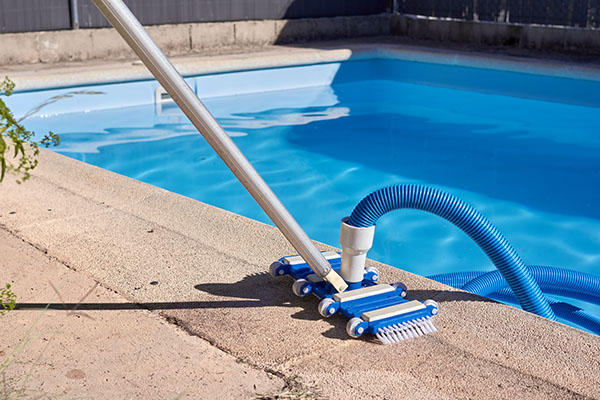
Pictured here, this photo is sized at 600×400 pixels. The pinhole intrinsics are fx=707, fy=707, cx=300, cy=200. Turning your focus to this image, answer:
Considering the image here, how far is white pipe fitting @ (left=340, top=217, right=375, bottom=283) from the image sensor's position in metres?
2.34

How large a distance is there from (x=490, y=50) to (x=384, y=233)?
708cm

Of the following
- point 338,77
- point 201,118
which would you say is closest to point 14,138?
point 201,118

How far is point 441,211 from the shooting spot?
→ 2.38 meters

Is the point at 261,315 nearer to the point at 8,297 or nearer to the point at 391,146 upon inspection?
the point at 8,297

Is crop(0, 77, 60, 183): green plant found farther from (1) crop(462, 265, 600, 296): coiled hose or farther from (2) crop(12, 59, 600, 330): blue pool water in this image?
(2) crop(12, 59, 600, 330): blue pool water

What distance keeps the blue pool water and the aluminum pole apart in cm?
227

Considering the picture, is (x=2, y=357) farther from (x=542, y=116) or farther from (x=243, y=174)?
(x=542, y=116)

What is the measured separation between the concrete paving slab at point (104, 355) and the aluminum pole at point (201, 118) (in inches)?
16.9

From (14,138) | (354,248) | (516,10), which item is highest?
(516,10)

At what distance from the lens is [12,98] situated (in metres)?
7.48

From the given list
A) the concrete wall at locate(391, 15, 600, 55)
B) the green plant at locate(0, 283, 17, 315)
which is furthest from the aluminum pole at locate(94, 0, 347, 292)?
the concrete wall at locate(391, 15, 600, 55)

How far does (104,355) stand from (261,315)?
0.54 m

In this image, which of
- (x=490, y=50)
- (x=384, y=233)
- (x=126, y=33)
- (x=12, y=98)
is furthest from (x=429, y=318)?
(x=490, y=50)

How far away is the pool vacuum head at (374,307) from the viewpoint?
2256 mm
